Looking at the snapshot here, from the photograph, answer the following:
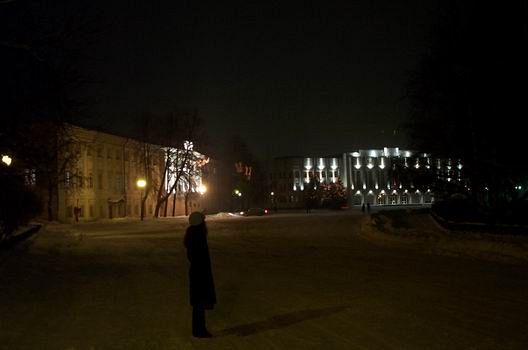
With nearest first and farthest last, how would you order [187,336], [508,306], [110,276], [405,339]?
[405,339] < [187,336] < [508,306] < [110,276]

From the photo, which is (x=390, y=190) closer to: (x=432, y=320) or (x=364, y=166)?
(x=364, y=166)

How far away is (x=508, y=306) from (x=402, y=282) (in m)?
3.49

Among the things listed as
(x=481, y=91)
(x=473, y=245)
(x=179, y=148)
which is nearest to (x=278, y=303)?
(x=473, y=245)

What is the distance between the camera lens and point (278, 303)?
11180 millimetres

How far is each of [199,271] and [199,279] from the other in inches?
4.3

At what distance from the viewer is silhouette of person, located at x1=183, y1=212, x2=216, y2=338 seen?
27.5ft

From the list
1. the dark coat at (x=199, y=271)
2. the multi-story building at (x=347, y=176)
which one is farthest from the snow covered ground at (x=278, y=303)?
the multi-story building at (x=347, y=176)

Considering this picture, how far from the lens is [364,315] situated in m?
9.82

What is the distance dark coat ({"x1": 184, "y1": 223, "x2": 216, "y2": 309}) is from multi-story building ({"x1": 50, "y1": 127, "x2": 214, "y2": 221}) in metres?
57.4

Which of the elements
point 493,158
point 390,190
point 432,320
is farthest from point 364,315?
point 390,190

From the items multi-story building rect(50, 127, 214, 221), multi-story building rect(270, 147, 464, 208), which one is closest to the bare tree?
multi-story building rect(50, 127, 214, 221)

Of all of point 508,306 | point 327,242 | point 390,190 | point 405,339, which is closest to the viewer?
point 405,339

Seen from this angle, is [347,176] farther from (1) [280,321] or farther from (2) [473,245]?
(1) [280,321]

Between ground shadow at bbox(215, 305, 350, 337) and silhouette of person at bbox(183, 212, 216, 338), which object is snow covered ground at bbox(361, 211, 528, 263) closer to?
ground shadow at bbox(215, 305, 350, 337)
